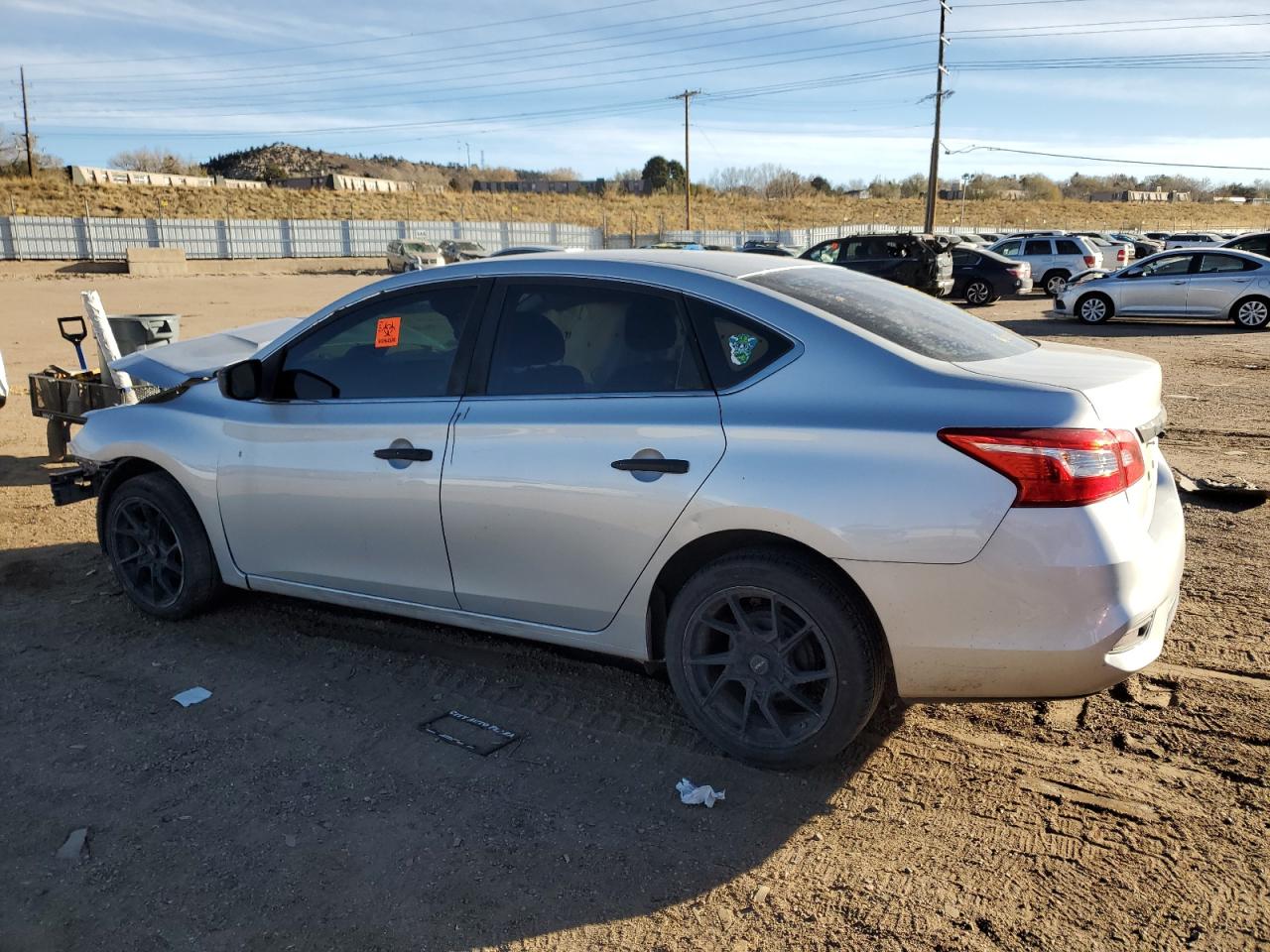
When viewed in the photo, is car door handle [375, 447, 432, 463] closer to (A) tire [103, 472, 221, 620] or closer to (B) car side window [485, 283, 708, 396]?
(B) car side window [485, 283, 708, 396]

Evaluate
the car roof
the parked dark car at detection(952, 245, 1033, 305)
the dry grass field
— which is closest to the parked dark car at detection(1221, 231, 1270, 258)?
the parked dark car at detection(952, 245, 1033, 305)

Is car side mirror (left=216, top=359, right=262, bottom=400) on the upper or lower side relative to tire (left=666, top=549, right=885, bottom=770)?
upper

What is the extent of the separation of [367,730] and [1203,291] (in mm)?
18895

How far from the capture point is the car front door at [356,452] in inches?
154

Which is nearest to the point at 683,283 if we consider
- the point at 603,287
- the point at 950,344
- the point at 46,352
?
the point at 603,287

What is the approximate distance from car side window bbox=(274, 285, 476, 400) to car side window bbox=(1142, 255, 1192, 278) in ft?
60.1

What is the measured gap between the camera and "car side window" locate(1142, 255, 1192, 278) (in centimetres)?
1850

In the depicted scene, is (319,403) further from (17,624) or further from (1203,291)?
(1203,291)

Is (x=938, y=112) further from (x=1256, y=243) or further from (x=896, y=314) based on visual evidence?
(x=896, y=314)

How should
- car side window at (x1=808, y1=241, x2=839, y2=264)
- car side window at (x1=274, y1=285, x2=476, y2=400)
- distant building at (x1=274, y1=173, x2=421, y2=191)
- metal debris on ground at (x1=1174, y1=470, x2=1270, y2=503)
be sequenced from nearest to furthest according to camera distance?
car side window at (x1=274, y1=285, x2=476, y2=400) < metal debris on ground at (x1=1174, y1=470, x2=1270, y2=503) < car side window at (x1=808, y1=241, x2=839, y2=264) < distant building at (x1=274, y1=173, x2=421, y2=191)

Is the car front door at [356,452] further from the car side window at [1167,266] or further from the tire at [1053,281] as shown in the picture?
the tire at [1053,281]

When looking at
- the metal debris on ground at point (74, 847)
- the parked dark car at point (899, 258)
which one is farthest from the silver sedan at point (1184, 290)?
the metal debris on ground at point (74, 847)

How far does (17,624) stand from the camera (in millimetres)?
4844

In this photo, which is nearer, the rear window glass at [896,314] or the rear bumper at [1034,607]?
the rear bumper at [1034,607]
